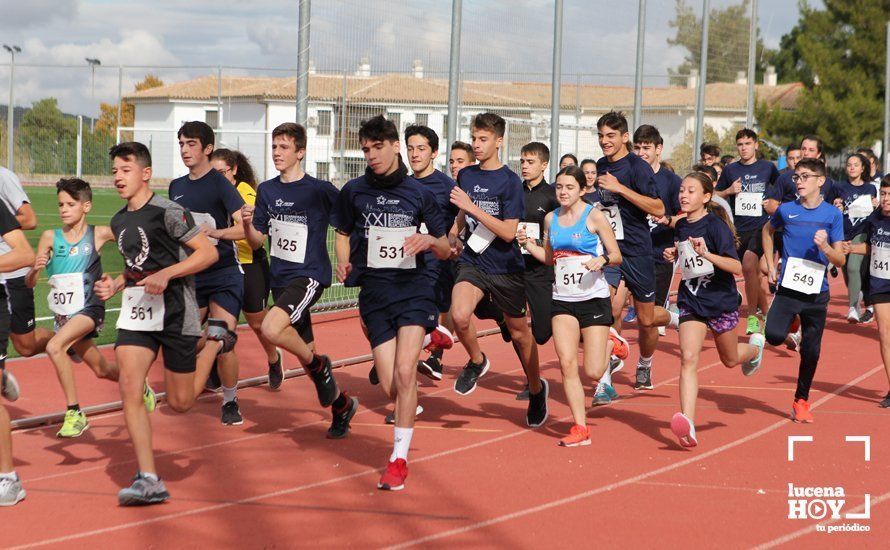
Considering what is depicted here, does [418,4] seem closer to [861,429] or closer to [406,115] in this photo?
[406,115]

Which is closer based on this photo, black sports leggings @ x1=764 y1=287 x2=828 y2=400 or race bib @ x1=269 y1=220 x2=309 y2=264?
race bib @ x1=269 y1=220 x2=309 y2=264

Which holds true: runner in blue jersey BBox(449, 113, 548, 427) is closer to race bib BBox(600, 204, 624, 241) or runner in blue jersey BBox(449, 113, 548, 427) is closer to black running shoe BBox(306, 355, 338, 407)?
black running shoe BBox(306, 355, 338, 407)

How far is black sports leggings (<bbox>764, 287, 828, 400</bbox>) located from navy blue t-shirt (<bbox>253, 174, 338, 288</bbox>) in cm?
346

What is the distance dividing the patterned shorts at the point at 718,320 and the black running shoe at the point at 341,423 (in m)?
2.47

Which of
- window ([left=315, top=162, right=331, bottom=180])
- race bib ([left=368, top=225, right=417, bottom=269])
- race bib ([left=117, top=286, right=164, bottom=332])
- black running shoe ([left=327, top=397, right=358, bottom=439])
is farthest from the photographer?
window ([left=315, top=162, right=331, bottom=180])

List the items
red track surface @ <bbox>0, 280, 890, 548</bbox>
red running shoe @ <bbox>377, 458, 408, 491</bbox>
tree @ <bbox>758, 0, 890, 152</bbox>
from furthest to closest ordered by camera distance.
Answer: tree @ <bbox>758, 0, 890, 152</bbox>, red running shoe @ <bbox>377, 458, 408, 491</bbox>, red track surface @ <bbox>0, 280, 890, 548</bbox>

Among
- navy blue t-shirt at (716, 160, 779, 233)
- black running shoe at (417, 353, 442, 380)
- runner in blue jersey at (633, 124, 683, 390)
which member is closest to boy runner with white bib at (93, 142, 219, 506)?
black running shoe at (417, 353, 442, 380)

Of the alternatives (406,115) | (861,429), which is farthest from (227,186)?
(406,115)

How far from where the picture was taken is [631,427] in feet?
27.8

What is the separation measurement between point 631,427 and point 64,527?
4.24m

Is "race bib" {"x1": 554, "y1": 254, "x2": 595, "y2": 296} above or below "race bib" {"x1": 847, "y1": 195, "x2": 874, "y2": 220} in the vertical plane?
below

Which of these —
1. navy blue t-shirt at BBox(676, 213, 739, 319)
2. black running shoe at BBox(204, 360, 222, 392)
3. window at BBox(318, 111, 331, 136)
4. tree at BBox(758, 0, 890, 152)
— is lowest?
black running shoe at BBox(204, 360, 222, 392)

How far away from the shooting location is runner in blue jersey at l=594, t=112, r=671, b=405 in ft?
30.7

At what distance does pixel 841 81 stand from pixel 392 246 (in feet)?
152
